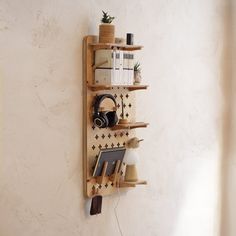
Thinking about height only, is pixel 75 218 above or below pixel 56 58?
below

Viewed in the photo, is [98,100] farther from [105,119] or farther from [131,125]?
[131,125]

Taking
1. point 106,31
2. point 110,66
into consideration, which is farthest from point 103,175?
point 106,31

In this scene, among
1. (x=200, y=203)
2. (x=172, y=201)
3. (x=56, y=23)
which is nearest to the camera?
(x=56, y=23)

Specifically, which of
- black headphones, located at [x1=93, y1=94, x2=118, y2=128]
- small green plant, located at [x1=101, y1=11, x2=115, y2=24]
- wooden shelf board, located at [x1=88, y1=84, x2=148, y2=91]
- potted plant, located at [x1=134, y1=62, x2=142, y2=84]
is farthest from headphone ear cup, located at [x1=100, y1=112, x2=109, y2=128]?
small green plant, located at [x1=101, y1=11, x2=115, y2=24]

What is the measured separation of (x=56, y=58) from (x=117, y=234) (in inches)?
A: 35.2

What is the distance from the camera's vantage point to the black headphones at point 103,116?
2.01 metres

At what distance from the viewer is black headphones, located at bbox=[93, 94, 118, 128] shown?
2008 mm

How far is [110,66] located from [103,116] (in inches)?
8.7

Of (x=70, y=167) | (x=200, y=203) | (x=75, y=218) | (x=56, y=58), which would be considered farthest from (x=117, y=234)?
(x=56, y=58)

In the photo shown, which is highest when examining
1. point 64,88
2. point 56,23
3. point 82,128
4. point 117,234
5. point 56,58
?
point 56,23

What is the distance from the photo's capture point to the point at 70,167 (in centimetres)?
199

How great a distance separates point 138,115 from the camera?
90.3 inches

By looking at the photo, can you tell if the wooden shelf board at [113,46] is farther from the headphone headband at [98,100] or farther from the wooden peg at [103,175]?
the wooden peg at [103,175]

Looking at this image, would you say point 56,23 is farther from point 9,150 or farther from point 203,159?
point 203,159
